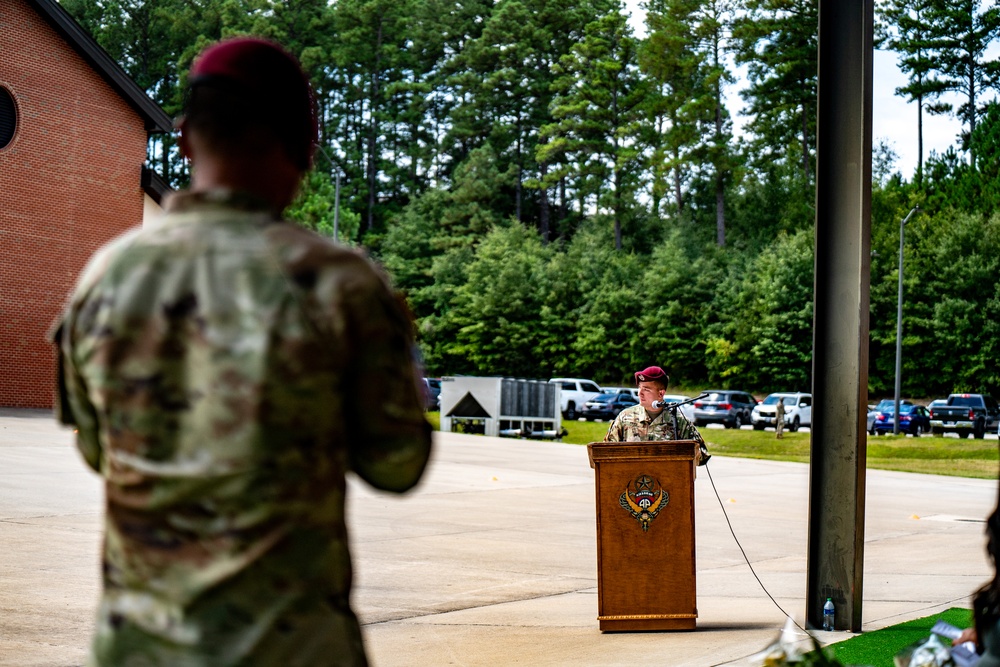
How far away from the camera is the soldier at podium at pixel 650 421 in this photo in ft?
26.0

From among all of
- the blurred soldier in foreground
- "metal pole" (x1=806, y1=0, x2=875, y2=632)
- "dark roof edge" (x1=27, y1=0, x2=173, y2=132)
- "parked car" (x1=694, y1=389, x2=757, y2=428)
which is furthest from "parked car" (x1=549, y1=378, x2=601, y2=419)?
the blurred soldier in foreground

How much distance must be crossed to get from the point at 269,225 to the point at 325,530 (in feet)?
1.75

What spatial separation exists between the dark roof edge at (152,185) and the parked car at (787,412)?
76.2 ft

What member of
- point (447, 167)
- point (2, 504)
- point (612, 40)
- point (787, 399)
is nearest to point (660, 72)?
point (612, 40)

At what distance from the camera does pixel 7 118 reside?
106 ft

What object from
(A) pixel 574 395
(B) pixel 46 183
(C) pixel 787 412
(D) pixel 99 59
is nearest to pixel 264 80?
(B) pixel 46 183

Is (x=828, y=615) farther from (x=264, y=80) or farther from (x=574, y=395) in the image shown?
(x=574, y=395)

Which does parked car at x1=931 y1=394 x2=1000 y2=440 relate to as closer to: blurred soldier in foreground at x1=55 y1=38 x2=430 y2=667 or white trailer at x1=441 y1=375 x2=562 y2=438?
white trailer at x1=441 y1=375 x2=562 y2=438

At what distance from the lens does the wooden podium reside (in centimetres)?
730

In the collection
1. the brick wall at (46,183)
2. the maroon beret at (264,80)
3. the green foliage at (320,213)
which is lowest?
the maroon beret at (264,80)

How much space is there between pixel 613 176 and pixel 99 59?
1739 inches

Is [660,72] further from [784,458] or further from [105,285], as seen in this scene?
[105,285]

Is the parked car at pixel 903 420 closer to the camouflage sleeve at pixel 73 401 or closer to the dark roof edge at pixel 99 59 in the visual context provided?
the dark roof edge at pixel 99 59

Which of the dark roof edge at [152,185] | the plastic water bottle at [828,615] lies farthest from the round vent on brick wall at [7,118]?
the plastic water bottle at [828,615]
